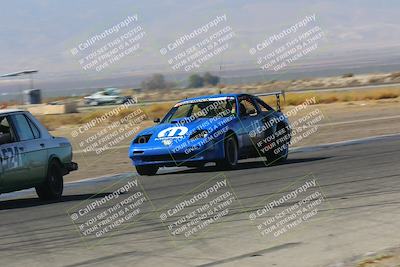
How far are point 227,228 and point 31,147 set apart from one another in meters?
4.35

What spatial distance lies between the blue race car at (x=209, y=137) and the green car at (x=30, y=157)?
2788 mm

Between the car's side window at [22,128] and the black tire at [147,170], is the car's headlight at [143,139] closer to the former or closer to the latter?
the black tire at [147,170]

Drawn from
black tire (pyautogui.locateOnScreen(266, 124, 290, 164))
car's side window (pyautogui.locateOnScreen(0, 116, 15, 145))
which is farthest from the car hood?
car's side window (pyautogui.locateOnScreen(0, 116, 15, 145))

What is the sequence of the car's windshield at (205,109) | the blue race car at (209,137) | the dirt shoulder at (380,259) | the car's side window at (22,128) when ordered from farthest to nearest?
the car's windshield at (205,109) < the blue race car at (209,137) < the car's side window at (22,128) < the dirt shoulder at (380,259)

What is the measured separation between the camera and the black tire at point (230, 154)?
16.9m

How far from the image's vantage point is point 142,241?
30.6 ft

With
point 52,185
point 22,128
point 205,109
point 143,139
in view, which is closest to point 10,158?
point 22,128

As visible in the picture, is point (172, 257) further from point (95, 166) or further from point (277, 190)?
point (95, 166)

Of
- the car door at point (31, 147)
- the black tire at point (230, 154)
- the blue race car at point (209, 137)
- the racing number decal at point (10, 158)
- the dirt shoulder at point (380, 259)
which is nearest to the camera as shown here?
the dirt shoulder at point (380, 259)

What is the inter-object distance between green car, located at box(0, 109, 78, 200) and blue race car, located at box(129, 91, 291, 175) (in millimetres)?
2788

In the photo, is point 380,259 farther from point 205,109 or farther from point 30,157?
point 205,109

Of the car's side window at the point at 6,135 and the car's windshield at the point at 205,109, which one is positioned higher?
the car's side window at the point at 6,135

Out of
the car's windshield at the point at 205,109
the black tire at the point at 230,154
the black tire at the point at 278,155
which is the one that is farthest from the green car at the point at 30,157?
the black tire at the point at 278,155

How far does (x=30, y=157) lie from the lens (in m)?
13.2
